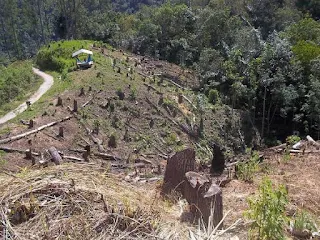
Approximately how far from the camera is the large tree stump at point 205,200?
194 inches

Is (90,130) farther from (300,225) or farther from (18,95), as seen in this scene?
(300,225)

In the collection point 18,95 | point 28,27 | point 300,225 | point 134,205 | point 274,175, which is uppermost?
point 134,205

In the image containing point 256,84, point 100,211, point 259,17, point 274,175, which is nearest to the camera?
point 100,211

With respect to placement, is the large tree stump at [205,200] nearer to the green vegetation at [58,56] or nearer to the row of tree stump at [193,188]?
the row of tree stump at [193,188]

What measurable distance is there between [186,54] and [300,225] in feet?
80.4

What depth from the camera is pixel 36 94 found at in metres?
19.5

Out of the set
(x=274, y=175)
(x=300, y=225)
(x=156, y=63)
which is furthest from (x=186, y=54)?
(x=300, y=225)

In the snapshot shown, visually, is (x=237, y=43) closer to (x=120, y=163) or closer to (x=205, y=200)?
(x=120, y=163)

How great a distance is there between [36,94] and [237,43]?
11.8 m

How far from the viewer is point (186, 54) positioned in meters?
28.5

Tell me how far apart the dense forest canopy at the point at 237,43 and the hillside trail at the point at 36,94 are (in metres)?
8.04

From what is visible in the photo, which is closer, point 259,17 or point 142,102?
point 142,102

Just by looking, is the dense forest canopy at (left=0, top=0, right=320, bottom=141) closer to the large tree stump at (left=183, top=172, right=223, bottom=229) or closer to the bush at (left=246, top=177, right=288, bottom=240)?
the large tree stump at (left=183, top=172, right=223, bottom=229)

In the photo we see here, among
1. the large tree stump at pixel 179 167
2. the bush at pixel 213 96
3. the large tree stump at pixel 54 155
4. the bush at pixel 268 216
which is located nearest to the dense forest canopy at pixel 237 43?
the bush at pixel 213 96
